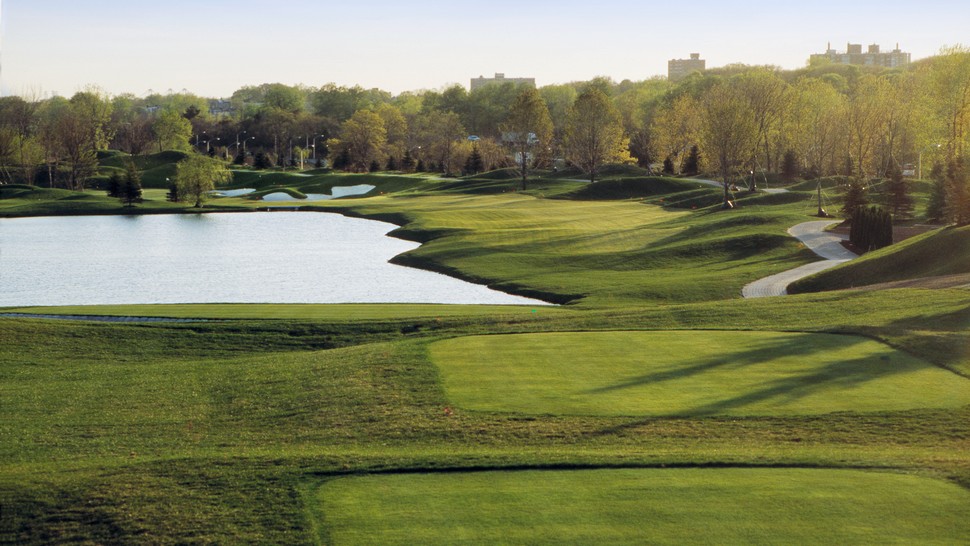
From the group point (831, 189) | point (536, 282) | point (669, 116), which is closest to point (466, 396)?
point (536, 282)

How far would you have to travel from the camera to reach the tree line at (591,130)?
71.1 metres

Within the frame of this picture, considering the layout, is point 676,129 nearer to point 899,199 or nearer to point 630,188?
point 630,188

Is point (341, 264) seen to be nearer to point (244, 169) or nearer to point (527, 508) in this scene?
point (527, 508)

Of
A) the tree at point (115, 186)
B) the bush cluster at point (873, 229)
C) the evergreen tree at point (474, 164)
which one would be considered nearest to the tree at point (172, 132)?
the evergreen tree at point (474, 164)

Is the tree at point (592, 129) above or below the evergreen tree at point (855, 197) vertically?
above

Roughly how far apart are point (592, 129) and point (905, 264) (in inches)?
2302

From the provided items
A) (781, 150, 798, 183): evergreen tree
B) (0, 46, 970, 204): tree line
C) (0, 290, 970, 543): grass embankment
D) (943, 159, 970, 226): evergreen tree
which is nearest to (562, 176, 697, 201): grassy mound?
(0, 46, 970, 204): tree line

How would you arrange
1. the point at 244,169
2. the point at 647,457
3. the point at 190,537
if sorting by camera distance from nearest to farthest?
the point at 190,537, the point at 647,457, the point at 244,169

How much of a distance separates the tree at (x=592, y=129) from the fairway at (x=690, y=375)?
70033 millimetres

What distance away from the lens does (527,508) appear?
448 inches

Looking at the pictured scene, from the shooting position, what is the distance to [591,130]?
9138 cm

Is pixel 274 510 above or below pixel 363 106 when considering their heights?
below

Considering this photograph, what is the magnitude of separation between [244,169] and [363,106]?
54.5 metres

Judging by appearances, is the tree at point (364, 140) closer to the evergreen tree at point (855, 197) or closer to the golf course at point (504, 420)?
the evergreen tree at point (855, 197)
